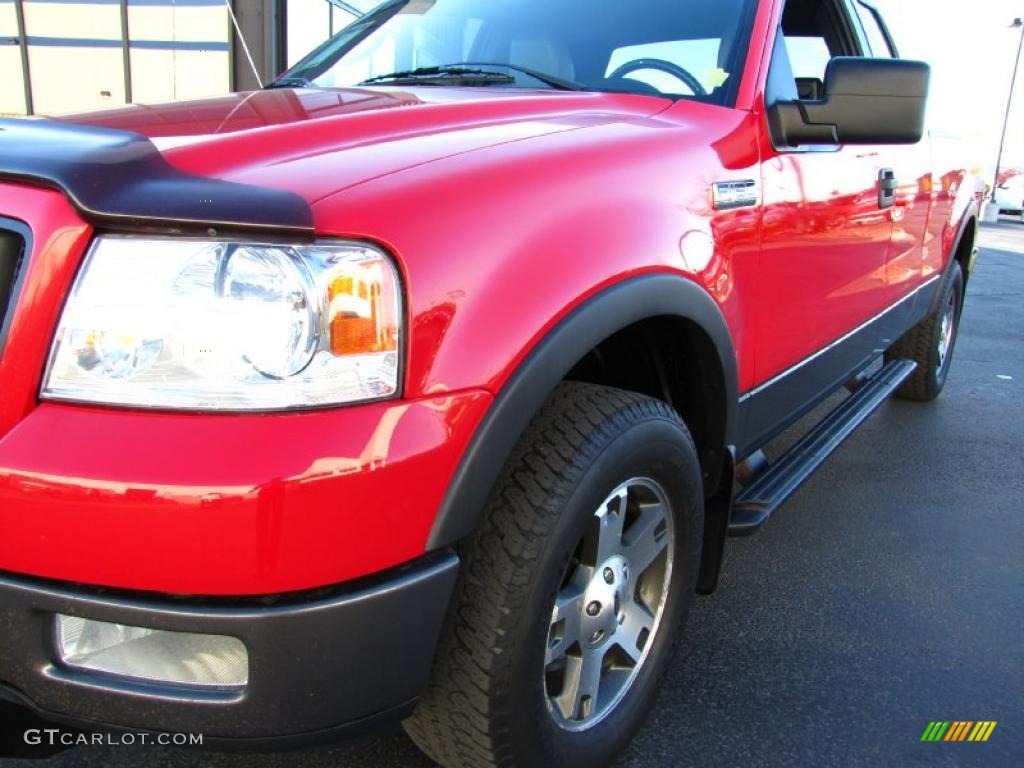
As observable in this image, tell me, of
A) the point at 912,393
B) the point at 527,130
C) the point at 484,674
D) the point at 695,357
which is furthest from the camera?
the point at 912,393

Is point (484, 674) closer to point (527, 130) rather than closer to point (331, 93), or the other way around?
point (527, 130)

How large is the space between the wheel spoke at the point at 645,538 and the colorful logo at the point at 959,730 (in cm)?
80

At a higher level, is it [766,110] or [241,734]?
[766,110]

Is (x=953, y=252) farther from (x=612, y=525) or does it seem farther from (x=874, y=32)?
(x=612, y=525)

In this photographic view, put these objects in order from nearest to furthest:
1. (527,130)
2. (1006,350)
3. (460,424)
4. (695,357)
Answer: (460,424) < (527,130) < (695,357) < (1006,350)

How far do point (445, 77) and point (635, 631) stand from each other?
1550mm

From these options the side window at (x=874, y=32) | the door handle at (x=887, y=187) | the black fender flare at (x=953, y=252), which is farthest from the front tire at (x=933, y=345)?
the door handle at (x=887, y=187)

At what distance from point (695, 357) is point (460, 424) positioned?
88 centimetres

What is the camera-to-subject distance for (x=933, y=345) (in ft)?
15.0

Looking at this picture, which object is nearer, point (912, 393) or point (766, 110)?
point (766, 110)

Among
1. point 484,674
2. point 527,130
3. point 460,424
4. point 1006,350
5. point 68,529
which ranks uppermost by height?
point 527,130

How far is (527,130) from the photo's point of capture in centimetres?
167

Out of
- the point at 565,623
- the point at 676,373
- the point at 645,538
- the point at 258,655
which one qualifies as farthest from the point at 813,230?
the point at 258,655

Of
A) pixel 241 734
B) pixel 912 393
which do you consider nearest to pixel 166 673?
pixel 241 734
